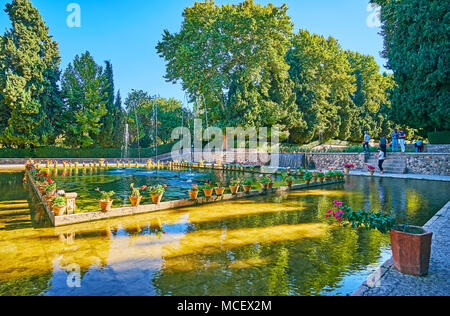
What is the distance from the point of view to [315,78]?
36312 millimetres

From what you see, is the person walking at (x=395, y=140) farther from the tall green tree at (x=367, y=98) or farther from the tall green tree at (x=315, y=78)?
the tall green tree at (x=367, y=98)

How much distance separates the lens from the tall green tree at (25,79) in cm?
2714

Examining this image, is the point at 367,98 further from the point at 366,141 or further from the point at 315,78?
the point at 366,141

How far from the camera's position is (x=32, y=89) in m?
28.5

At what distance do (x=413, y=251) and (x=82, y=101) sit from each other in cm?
3602

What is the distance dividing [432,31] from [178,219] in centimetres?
2073

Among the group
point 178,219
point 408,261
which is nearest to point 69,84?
point 178,219

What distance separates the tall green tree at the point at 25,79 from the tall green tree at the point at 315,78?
28859 mm

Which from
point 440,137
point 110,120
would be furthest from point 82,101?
point 440,137

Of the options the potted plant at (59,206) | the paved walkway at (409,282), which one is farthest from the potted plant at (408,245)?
the potted plant at (59,206)

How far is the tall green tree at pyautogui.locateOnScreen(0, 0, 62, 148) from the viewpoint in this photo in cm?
2714
